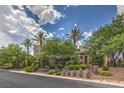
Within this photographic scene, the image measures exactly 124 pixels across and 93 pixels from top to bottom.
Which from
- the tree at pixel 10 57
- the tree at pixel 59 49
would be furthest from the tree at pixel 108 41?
the tree at pixel 10 57

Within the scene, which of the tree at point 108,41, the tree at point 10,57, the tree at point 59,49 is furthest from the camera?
the tree at point 10,57

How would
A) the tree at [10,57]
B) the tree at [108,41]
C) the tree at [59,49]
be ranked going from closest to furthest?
1. the tree at [108,41]
2. the tree at [59,49]
3. the tree at [10,57]

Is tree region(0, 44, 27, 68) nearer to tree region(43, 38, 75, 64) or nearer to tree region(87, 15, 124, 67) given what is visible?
tree region(43, 38, 75, 64)

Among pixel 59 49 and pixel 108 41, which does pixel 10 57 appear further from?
pixel 108 41

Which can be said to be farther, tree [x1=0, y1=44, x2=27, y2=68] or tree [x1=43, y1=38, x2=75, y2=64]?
tree [x1=0, y1=44, x2=27, y2=68]

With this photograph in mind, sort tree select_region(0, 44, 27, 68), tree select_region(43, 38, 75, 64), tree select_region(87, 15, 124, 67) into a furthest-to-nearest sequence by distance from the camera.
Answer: tree select_region(0, 44, 27, 68) < tree select_region(43, 38, 75, 64) < tree select_region(87, 15, 124, 67)

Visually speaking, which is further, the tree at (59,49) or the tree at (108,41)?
the tree at (59,49)

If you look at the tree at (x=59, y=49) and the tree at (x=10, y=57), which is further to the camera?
the tree at (x=10, y=57)

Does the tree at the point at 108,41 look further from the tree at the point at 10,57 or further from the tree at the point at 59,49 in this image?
the tree at the point at 10,57

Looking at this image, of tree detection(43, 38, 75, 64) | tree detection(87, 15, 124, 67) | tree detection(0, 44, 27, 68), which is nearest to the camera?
tree detection(87, 15, 124, 67)

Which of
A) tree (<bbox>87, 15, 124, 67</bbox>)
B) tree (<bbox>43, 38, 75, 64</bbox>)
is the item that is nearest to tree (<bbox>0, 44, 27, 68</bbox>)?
tree (<bbox>43, 38, 75, 64</bbox>)

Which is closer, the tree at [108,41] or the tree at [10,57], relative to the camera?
the tree at [108,41]

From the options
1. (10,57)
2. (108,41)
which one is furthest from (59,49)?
(10,57)
